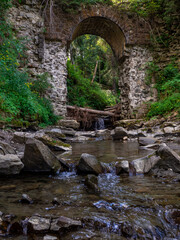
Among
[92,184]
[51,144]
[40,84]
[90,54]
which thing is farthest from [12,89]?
[90,54]

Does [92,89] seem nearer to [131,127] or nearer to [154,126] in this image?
[131,127]

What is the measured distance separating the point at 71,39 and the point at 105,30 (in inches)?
98.2

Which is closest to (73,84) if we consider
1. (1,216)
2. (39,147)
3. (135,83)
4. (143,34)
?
(135,83)

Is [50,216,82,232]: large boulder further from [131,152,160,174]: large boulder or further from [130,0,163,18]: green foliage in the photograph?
[130,0,163,18]: green foliage

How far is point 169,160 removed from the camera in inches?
91.7

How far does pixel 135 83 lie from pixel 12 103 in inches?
259

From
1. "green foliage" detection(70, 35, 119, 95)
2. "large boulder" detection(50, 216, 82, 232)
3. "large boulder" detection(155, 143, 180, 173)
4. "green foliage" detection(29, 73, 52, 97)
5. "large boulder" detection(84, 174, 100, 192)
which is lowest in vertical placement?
"large boulder" detection(50, 216, 82, 232)

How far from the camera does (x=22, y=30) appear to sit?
7750mm

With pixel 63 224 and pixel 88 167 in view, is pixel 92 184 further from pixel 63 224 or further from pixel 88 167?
pixel 63 224

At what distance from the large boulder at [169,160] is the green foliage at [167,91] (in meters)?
5.15

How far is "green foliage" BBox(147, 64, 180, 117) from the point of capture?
7426 millimetres

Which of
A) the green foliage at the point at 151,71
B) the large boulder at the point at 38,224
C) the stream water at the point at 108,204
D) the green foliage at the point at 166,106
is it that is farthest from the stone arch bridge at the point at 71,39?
the large boulder at the point at 38,224

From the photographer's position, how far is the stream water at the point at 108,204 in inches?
46.0

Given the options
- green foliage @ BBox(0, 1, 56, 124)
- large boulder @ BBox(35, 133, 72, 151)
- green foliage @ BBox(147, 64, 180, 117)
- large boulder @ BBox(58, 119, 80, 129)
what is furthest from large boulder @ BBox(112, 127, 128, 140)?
green foliage @ BBox(0, 1, 56, 124)
